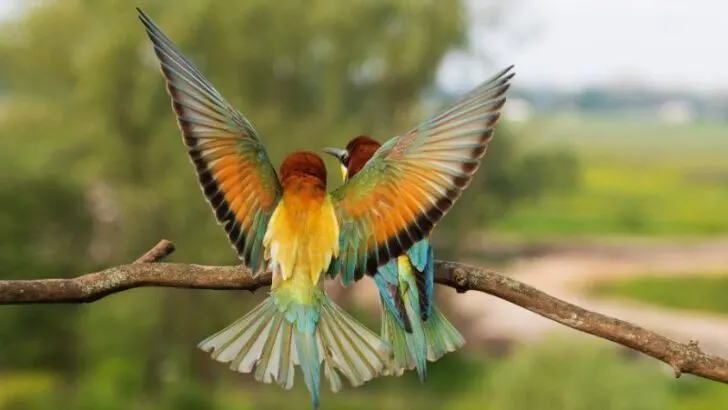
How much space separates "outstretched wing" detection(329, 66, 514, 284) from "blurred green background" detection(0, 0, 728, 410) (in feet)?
13.8

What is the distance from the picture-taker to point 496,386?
22.2 feet

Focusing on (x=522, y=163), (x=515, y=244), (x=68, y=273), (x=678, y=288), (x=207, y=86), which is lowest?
(x=678, y=288)

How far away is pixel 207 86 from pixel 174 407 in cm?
574

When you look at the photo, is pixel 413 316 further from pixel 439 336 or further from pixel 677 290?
pixel 677 290

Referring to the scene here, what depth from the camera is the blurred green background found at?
5.70 metres

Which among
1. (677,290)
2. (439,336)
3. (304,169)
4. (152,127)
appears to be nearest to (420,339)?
(439,336)

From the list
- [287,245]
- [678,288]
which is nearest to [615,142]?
[678,288]

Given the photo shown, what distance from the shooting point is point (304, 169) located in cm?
92

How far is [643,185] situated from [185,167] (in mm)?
13089

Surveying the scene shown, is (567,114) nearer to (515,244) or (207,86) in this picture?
(515,244)

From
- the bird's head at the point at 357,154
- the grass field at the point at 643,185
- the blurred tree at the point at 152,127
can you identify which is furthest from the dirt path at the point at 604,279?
the bird's head at the point at 357,154

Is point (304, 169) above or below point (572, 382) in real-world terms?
above

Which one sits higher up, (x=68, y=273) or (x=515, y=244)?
(x=68, y=273)

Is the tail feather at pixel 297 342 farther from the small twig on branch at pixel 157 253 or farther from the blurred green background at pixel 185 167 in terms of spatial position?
the blurred green background at pixel 185 167
